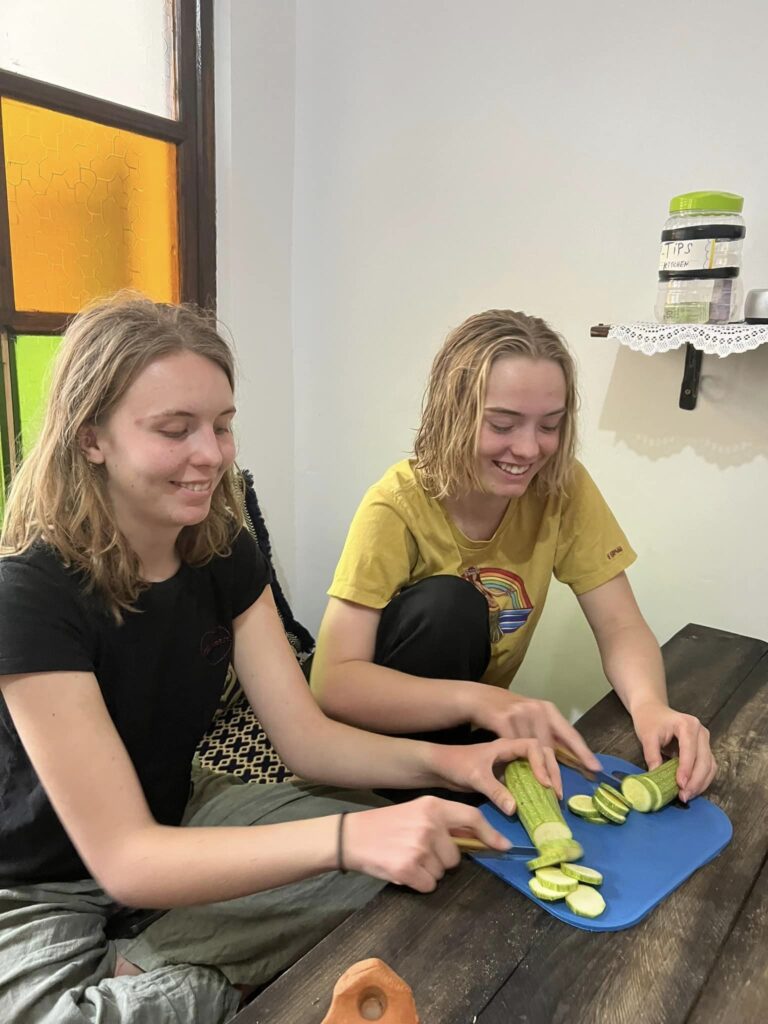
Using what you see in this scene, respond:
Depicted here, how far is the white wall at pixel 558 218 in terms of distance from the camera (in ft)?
4.83

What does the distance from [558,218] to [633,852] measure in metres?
1.30

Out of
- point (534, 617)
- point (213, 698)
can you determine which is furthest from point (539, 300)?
point (213, 698)

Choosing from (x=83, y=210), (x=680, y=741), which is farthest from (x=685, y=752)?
(x=83, y=210)

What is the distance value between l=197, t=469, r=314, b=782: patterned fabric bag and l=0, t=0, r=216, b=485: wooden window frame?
539 millimetres

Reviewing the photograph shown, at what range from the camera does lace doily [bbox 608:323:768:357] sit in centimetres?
129

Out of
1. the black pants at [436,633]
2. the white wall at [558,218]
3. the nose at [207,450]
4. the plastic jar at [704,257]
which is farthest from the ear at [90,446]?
the white wall at [558,218]

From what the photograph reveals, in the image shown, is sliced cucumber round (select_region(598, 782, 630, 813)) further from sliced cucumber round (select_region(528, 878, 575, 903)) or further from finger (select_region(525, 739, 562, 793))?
sliced cucumber round (select_region(528, 878, 575, 903))

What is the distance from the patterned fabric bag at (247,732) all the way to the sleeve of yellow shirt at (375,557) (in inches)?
15.7

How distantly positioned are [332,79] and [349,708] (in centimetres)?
159

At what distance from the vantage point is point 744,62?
1.39m

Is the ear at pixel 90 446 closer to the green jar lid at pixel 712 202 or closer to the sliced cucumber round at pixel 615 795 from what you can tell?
the sliced cucumber round at pixel 615 795

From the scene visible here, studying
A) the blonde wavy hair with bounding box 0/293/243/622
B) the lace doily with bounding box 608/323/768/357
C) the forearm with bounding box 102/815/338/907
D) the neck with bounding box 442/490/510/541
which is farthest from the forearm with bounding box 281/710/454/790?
the lace doily with bounding box 608/323/768/357

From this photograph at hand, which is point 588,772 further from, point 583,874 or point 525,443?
point 525,443

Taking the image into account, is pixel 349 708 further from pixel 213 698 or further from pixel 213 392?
pixel 213 392
